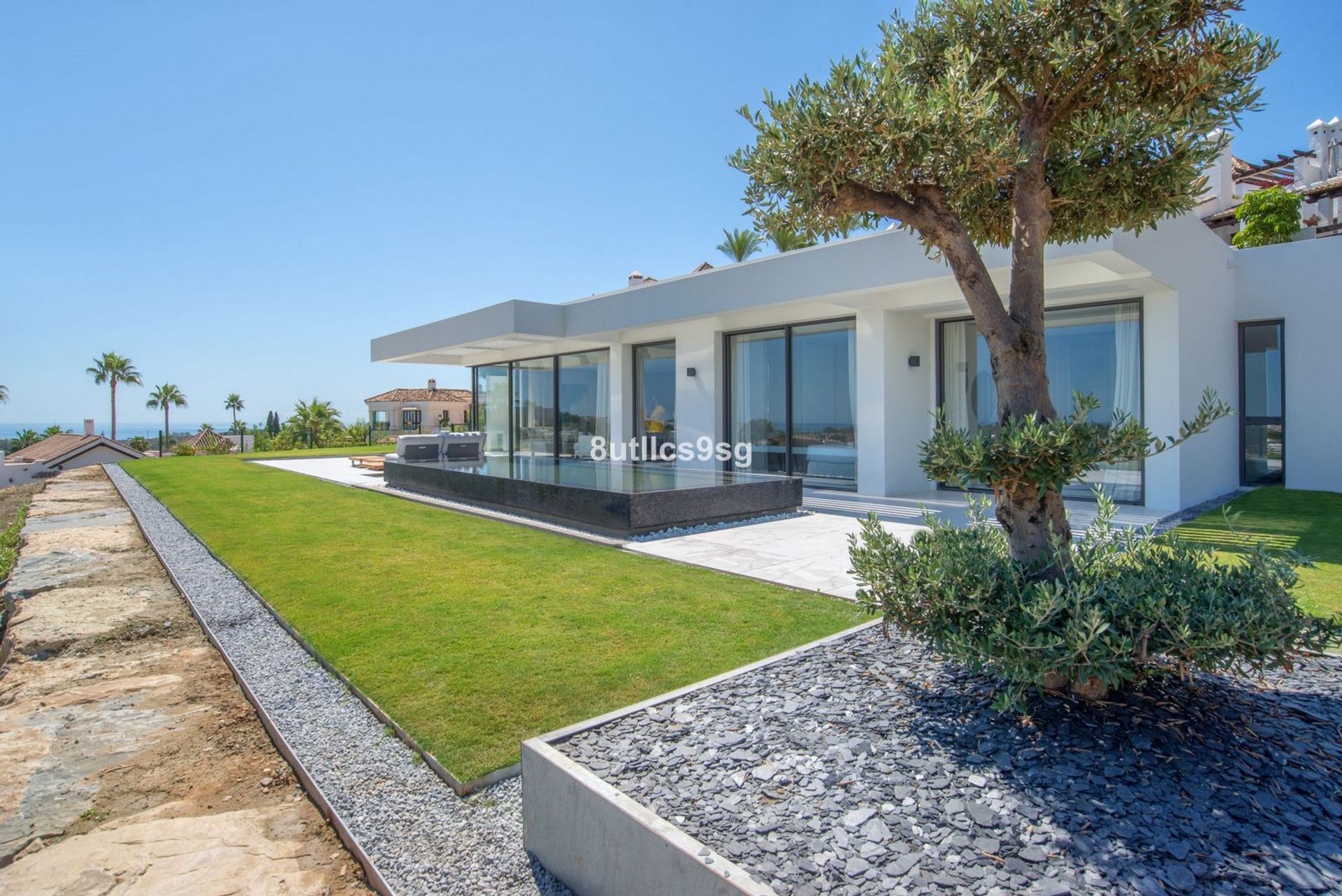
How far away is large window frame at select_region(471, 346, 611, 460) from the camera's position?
698 inches

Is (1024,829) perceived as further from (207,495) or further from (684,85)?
(207,495)

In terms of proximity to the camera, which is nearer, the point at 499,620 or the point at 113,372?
the point at 499,620

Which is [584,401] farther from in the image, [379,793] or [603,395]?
[379,793]

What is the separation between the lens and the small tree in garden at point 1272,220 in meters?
13.5

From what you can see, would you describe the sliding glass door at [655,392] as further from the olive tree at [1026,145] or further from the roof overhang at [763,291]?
the olive tree at [1026,145]

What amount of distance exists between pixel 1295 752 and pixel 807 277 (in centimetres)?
883

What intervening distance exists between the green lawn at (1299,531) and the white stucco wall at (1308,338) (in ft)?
1.69

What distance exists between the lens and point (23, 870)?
2414mm

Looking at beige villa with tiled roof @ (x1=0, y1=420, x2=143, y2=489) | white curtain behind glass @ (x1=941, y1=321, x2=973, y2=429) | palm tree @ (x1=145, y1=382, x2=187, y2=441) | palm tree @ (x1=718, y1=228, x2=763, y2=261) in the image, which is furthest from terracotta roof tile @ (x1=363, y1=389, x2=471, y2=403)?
white curtain behind glass @ (x1=941, y1=321, x2=973, y2=429)

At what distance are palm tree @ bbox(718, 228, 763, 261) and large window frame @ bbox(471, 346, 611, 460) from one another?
13983 mm

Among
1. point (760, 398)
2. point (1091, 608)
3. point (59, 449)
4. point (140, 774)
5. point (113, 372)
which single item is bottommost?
point (140, 774)

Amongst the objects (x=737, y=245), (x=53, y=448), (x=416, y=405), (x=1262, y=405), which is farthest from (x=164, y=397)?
(x=1262, y=405)

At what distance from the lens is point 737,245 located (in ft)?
99.9

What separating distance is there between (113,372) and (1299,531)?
71902 millimetres
